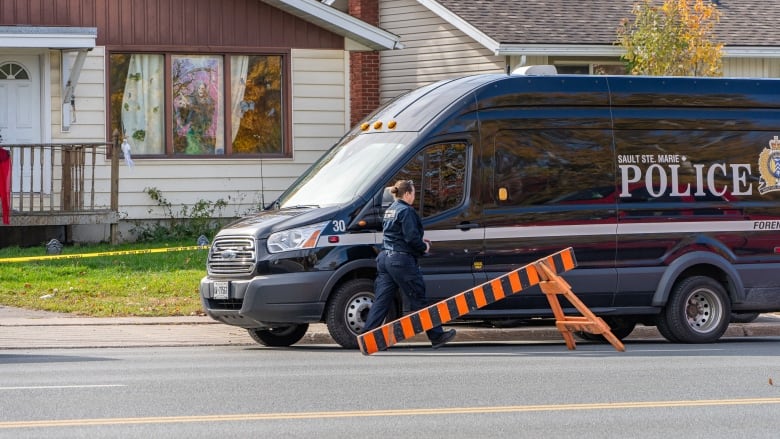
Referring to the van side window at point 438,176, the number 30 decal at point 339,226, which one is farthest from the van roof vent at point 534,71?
the number 30 decal at point 339,226

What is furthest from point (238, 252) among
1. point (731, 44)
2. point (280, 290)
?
point (731, 44)

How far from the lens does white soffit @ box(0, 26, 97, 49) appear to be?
71.1 feet

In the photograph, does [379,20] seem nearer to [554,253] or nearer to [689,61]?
[689,61]

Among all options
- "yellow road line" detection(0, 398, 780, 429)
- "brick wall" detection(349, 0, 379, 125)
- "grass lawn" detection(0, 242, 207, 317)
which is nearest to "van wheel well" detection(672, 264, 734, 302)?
"yellow road line" detection(0, 398, 780, 429)

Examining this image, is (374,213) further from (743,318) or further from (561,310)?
(743,318)

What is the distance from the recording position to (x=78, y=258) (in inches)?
796

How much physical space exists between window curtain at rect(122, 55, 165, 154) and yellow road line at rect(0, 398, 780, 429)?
49.2ft

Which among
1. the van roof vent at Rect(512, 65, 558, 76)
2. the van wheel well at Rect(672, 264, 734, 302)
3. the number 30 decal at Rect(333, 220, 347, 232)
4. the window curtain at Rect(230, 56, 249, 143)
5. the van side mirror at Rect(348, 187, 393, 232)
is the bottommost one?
the van wheel well at Rect(672, 264, 734, 302)

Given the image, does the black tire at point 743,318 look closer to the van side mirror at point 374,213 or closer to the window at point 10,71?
the van side mirror at point 374,213

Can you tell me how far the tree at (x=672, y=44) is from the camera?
23.2m

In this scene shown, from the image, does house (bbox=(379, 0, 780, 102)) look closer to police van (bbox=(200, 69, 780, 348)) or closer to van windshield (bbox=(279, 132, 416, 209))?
police van (bbox=(200, 69, 780, 348))

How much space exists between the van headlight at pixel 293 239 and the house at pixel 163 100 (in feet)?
28.3

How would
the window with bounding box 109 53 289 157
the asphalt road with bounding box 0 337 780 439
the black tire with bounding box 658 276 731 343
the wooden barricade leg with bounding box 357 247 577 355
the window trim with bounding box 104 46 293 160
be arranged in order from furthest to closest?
the window with bounding box 109 53 289 157, the window trim with bounding box 104 46 293 160, the black tire with bounding box 658 276 731 343, the wooden barricade leg with bounding box 357 247 577 355, the asphalt road with bounding box 0 337 780 439

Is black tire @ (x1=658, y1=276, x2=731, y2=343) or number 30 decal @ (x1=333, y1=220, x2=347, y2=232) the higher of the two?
number 30 decal @ (x1=333, y1=220, x2=347, y2=232)
